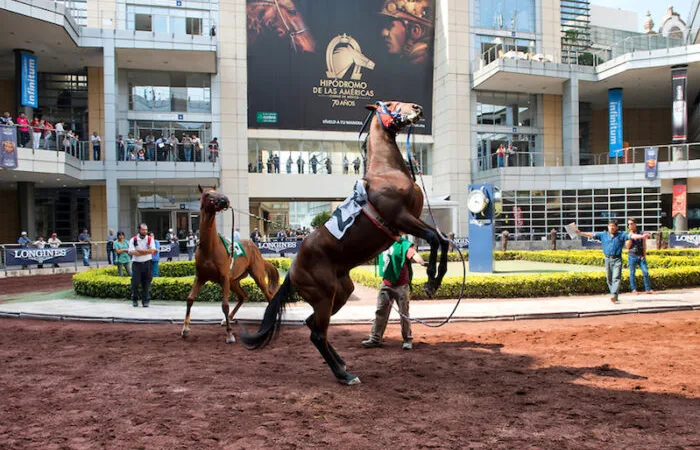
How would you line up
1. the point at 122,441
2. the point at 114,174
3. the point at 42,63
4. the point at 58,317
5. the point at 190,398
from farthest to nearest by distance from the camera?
the point at 42,63 → the point at 114,174 → the point at 58,317 → the point at 190,398 → the point at 122,441

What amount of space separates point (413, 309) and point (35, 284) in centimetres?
1499

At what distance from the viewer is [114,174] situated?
3002 centimetres

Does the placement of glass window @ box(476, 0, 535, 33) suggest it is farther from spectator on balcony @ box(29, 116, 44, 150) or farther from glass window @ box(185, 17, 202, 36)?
spectator on balcony @ box(29, 116, 44, 150)

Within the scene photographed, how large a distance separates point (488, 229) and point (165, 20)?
2854 cm

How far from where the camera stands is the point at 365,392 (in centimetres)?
585

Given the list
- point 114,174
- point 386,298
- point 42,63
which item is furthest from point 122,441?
point 42,63

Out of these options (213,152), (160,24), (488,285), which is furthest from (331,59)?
(488,285)

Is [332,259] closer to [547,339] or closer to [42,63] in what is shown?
[547,339]

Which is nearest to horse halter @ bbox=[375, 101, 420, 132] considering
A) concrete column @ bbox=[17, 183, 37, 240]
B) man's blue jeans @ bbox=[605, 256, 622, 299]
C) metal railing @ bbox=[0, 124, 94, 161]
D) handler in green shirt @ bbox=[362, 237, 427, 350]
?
handler in green shirt @ bbox=[362, 237, 427, 350]

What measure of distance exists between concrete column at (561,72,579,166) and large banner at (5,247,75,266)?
34825mm

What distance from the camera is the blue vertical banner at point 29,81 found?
1099 inches

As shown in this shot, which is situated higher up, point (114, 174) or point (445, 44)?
point (445, 44)

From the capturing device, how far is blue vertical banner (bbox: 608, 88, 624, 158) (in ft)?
121

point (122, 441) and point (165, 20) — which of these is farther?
point (165, 20)
